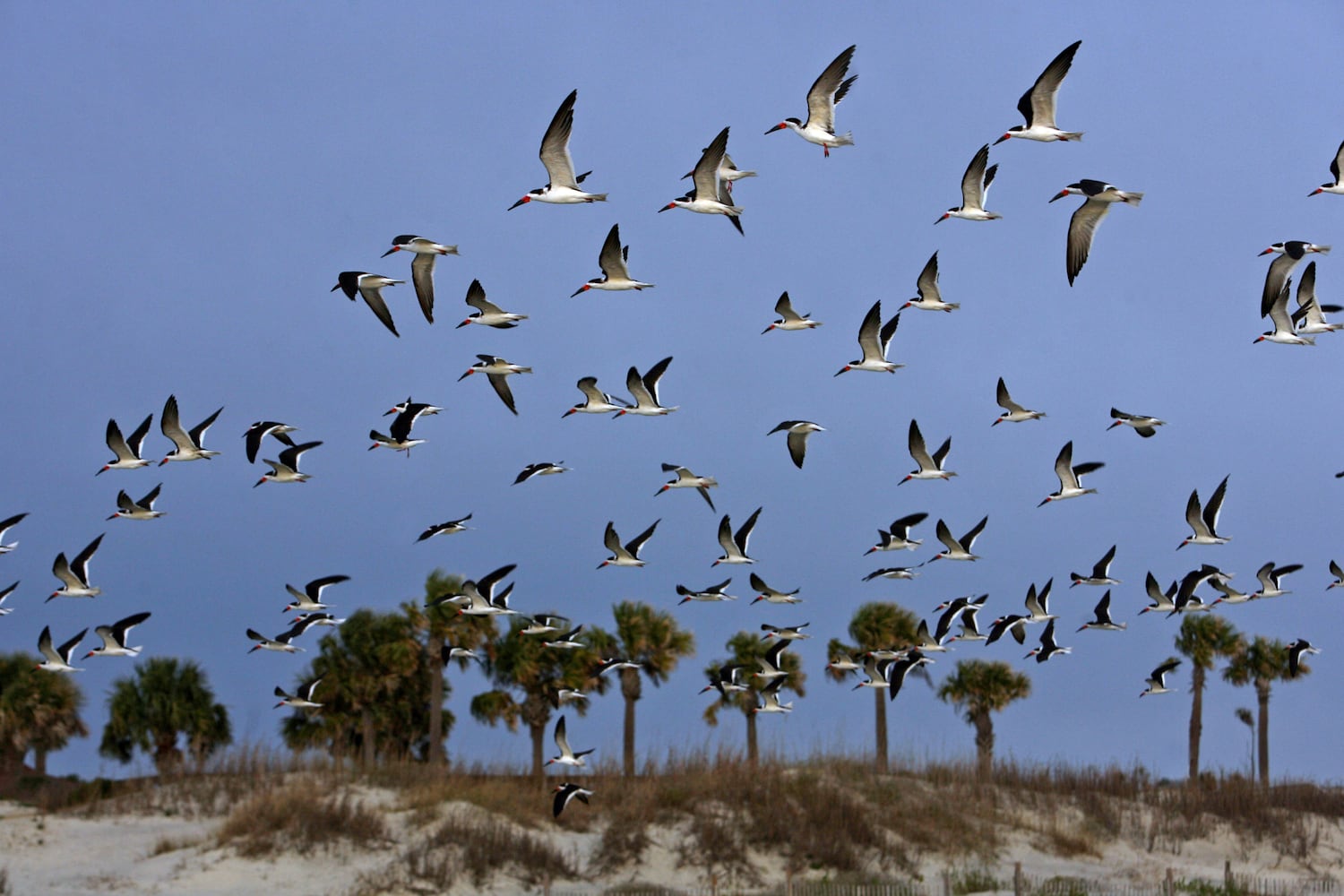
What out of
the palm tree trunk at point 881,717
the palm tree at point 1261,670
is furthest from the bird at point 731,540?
the palm tree at point 1261,670

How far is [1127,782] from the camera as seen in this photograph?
48.4 metres

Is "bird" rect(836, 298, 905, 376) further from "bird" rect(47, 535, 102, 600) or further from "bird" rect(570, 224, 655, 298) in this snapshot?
"bird" rect(47, 535, 102, 600)

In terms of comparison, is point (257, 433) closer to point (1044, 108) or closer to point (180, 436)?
point (180, 436)

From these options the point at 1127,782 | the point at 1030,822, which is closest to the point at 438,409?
the point at 1030,822

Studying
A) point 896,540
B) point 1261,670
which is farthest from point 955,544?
point 1261,670

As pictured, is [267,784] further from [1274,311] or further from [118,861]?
[1274,311]

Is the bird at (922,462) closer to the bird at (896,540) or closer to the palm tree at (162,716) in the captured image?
the bird at (896,540)

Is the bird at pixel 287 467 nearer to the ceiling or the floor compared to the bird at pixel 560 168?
nearer to the floor

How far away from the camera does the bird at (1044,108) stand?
22344 mm

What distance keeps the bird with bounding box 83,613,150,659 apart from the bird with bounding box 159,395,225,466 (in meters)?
4.21

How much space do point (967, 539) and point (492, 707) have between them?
18.6 m

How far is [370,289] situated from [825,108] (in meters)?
8.53

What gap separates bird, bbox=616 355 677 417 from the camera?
96.8ft

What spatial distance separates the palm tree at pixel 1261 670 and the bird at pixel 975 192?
1530 inches
